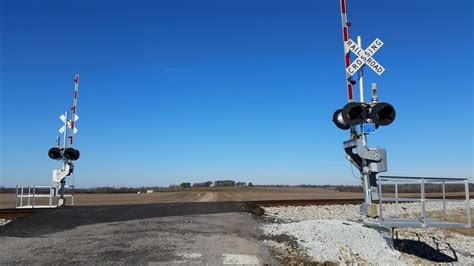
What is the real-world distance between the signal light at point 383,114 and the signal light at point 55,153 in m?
16.0

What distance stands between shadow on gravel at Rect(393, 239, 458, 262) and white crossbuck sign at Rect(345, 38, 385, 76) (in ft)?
19.2

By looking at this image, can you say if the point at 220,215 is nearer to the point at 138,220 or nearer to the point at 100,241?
the point at 138,220

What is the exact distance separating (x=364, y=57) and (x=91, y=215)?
1120 cm

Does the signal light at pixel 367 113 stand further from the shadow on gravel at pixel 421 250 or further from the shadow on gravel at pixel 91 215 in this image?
the shadow on gravel at pixel 91 215

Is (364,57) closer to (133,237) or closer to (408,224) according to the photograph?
(408,224)

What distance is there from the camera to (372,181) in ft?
41.1

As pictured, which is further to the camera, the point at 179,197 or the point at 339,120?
the point at 179,197

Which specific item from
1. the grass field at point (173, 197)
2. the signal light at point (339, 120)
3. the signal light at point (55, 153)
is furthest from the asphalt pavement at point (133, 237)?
the grass field at point (173, 197)

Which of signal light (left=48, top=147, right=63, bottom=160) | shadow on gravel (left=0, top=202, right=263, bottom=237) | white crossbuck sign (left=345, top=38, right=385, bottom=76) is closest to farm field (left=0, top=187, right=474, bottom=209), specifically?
signal light (left=48, top=147, right=63, bottom=160)

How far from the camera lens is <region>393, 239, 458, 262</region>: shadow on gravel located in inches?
549

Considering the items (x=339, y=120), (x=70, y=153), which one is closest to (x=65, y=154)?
(x=70, y=153)

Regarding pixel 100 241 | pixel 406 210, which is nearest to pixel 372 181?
pixel 100 241

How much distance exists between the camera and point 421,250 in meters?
14.6

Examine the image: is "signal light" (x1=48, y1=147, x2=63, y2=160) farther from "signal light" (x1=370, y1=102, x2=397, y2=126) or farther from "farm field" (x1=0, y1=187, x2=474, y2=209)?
"signal light" (x1=370, y1=102, x2=397, y2=126)
